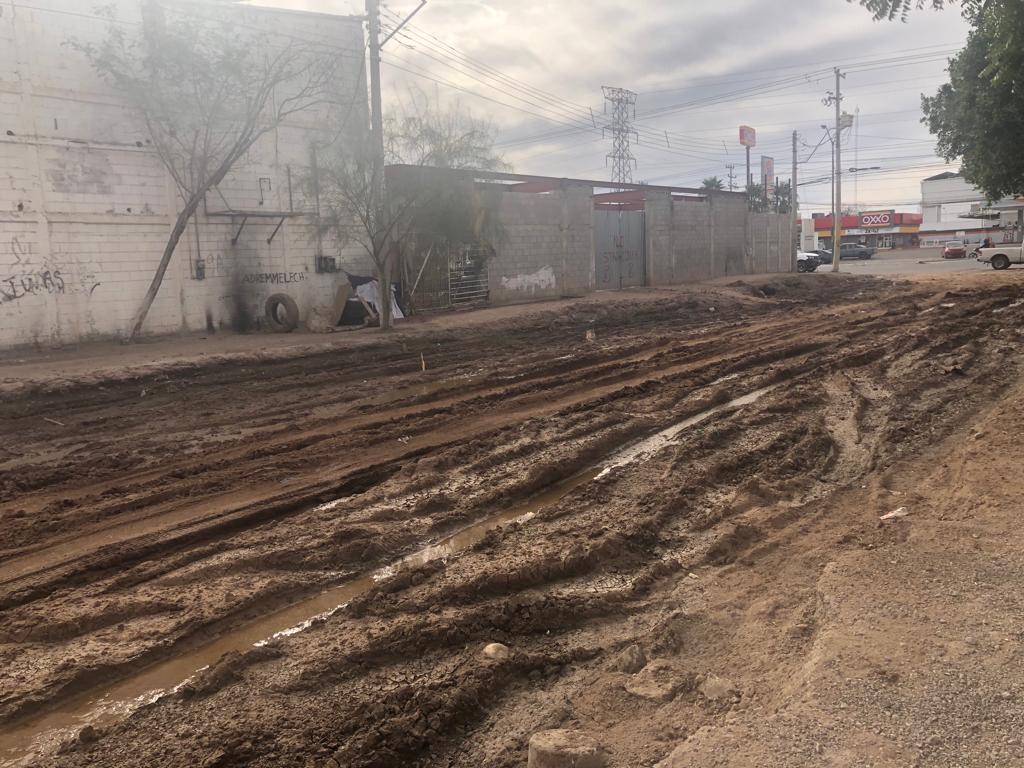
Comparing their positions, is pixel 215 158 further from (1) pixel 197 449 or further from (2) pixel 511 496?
(2) pixel 511 496

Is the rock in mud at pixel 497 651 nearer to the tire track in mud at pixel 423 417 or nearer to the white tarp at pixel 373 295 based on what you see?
the tire track in mud at pixel 423 417

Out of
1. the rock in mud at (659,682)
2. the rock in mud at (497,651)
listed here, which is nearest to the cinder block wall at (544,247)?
the rock in mud at (497,651)

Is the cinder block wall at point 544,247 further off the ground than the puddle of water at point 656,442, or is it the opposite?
the cinder block wall at point 544,247

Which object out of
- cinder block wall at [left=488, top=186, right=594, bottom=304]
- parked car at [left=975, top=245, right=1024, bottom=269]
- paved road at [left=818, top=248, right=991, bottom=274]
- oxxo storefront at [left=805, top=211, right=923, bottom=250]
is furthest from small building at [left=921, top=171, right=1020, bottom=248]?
cinder block wall at [left=488, top=186, right=594, bottom=304]

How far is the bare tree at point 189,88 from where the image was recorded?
1703cm

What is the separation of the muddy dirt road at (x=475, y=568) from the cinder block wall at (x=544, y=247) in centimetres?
1444

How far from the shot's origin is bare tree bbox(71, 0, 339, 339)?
671 inches

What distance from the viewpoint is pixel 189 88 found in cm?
1761

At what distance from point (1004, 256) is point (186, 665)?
135 feet

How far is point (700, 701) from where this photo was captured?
11.5 ft

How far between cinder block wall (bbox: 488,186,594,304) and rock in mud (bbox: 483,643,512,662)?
20.5 meters

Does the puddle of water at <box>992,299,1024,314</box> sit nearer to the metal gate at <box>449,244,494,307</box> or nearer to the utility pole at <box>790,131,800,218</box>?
the metal gate at <box>449,244,494,307</box>

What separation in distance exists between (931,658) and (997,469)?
12.2 feet

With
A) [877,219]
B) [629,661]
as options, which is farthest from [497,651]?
[877,219]
